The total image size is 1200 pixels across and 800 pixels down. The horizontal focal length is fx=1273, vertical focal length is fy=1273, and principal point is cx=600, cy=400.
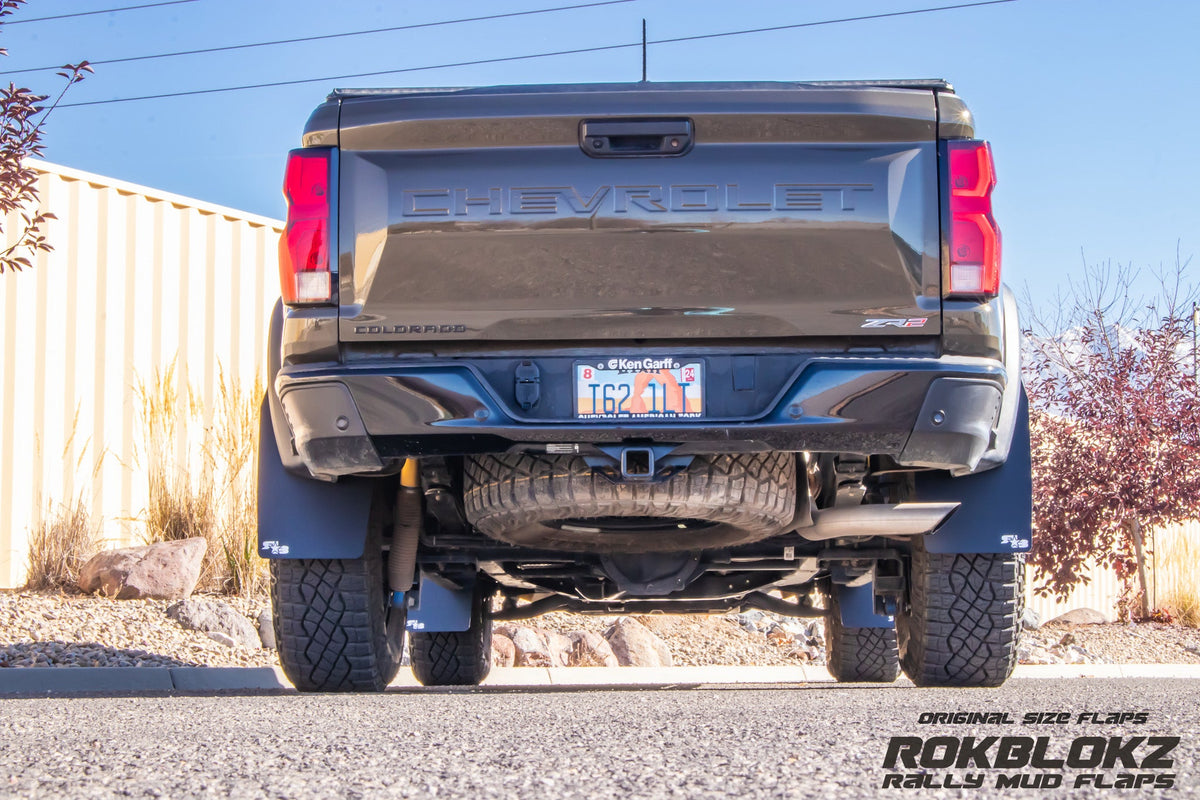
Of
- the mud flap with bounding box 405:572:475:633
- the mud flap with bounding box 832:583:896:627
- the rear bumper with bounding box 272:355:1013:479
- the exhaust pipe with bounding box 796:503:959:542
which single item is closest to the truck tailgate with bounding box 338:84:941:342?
the rear bumper with bounding box 272:355:1013:479

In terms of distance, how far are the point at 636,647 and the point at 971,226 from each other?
222 inches

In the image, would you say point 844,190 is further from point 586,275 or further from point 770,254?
point 586,275

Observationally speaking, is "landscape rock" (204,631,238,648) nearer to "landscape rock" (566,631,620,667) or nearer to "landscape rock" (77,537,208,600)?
"landscape rock" (77,537,208,600)

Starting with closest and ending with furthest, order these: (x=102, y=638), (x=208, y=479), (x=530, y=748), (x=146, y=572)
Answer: (x=530, y=748), (x=102, y=638), (x=146, y=572), (x=208, y=479)

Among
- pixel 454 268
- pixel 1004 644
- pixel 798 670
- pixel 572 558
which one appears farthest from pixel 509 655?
pixel 454 268

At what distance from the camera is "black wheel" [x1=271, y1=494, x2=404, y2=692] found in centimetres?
439

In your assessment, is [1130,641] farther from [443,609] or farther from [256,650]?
[256,650]

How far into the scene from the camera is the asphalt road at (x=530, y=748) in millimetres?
2293

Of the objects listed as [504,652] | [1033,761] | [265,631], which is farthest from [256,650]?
[1033,761]

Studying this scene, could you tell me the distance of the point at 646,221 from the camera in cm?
377

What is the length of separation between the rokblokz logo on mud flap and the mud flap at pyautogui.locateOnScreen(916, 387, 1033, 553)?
116 cm

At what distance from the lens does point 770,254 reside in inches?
147

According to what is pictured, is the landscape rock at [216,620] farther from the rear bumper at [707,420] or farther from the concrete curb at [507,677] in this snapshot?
the rear bumper at [707,420]

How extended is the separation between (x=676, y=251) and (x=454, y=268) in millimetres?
658
